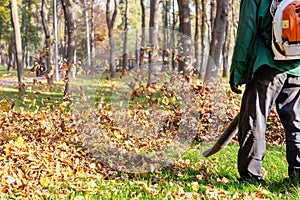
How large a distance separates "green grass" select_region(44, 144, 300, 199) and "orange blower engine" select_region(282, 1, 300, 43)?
132 cm

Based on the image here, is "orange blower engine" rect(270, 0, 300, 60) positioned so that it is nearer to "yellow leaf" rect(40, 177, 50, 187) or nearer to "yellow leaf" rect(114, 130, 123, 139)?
"yellow leaf" rect(40, 177, 50, 187)

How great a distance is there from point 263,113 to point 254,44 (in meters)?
0.62

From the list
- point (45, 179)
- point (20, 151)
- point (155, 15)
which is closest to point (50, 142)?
point (20, 151)

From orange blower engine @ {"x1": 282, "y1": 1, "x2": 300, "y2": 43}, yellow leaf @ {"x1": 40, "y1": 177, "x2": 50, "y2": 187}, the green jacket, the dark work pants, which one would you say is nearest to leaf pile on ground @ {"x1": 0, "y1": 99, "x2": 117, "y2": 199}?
yellow leaf @ {"x1": 40, "y1": 177, "x2": 50, "y2": 187}

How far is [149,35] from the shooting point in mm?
7613

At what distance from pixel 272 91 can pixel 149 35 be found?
4.70m

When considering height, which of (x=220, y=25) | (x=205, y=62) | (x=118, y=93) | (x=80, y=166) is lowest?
(x=80, y=166)

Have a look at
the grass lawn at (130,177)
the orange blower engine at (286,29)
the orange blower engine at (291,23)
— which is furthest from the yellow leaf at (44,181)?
the orange blower engine at (291,23)

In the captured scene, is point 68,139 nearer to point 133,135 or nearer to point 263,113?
point 133,135

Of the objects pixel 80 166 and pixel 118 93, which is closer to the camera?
pixel 80 166

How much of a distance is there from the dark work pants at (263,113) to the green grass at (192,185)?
21cm

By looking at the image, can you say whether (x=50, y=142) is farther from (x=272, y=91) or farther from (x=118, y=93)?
(x=272, y=91)

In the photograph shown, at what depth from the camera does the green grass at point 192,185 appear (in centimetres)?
328

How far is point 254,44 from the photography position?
10.7 feet
